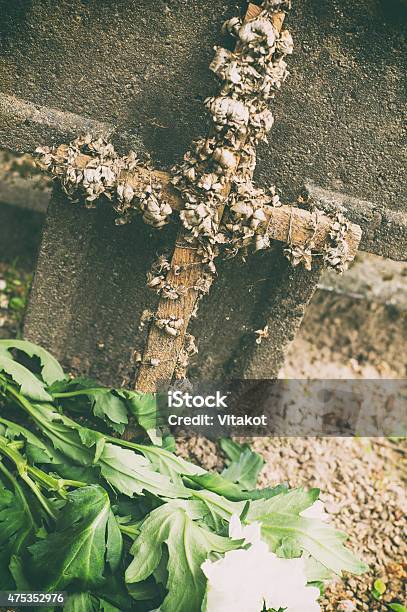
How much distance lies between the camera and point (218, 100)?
71.4 inches

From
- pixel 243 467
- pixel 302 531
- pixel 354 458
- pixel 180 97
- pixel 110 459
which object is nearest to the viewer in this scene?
pixel 302 531

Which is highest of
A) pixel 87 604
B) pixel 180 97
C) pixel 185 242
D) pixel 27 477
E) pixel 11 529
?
pixel 180 97

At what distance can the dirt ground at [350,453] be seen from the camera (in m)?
2.39

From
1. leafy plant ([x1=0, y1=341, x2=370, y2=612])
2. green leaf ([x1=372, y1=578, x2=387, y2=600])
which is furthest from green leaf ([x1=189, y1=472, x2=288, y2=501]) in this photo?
green leaf ([x1=372, y1=578, x2=387, y2=600])

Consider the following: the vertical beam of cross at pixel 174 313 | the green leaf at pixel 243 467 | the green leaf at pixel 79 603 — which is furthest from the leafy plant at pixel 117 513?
the green leaf at pixel 243 467

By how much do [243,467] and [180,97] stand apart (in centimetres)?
132

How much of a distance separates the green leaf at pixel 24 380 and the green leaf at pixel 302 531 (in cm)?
76

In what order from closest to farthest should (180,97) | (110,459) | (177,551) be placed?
(177,551) → (110,459) → (180,97)

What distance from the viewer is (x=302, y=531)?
180 cm

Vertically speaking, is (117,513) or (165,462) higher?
(165,462)

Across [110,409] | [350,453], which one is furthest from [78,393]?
[350,453]

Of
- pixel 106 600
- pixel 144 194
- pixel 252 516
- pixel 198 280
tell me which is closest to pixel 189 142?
pixel 144 194

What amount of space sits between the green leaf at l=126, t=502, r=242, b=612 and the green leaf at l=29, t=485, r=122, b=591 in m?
0.08

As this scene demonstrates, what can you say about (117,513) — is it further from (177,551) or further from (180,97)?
(180,97)
